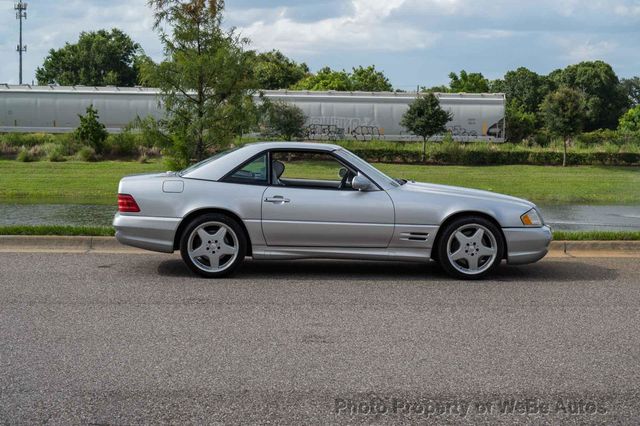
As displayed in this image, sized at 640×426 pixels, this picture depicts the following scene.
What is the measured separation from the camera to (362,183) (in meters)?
8.71

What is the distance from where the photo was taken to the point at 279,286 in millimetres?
8328

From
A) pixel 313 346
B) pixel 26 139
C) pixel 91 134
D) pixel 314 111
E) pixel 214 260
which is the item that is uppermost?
pixel 314 111

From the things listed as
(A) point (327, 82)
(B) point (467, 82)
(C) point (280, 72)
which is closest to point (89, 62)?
(C) point (280, 72)

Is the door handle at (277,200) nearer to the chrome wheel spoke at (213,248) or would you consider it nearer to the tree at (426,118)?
the chrome wheel spoke at (213,248)

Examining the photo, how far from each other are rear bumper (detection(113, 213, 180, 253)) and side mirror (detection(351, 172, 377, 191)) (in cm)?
186

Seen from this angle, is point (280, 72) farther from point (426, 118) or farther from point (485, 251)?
point (485, 251)

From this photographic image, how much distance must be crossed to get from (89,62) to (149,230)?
275 feet

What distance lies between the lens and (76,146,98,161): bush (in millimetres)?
35094

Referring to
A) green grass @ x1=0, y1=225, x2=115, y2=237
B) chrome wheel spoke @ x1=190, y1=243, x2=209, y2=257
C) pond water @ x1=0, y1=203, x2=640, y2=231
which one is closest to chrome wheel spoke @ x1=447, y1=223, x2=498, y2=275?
chrome wheel spoke @ x1=190, y1=243, x2=209, y2=257

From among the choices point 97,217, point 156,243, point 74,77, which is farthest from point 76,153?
point 74,77

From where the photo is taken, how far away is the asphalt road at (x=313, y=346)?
476 cm

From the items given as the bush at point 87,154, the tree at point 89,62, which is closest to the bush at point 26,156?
the bush at point 87,154

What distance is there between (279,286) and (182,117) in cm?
1334

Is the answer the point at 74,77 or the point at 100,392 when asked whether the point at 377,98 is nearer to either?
the point at 100,392
